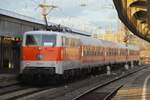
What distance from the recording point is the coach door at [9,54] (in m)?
34.0

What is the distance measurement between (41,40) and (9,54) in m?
9.41

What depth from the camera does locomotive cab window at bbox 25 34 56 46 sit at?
26531 millimetres

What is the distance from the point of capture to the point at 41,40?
87.2 ft

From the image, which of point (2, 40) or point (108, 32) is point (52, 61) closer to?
point (2, 40)

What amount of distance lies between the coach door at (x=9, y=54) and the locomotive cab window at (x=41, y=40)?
6.63 metres

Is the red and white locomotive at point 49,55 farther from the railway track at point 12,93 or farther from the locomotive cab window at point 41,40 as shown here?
the railway track at point 12,93

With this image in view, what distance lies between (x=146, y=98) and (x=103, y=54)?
25.9m

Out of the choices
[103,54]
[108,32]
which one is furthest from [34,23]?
[108,32]

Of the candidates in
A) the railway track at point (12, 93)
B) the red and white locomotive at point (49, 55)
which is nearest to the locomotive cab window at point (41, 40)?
the red and white locomotive at point (49, 55)

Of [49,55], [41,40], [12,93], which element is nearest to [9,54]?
[41,40]

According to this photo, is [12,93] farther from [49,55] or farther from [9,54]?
[9,54]

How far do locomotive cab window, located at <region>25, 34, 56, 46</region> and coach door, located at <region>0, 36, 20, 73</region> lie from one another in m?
6.63

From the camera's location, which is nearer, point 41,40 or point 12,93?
point 12,93

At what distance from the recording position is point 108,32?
133m
